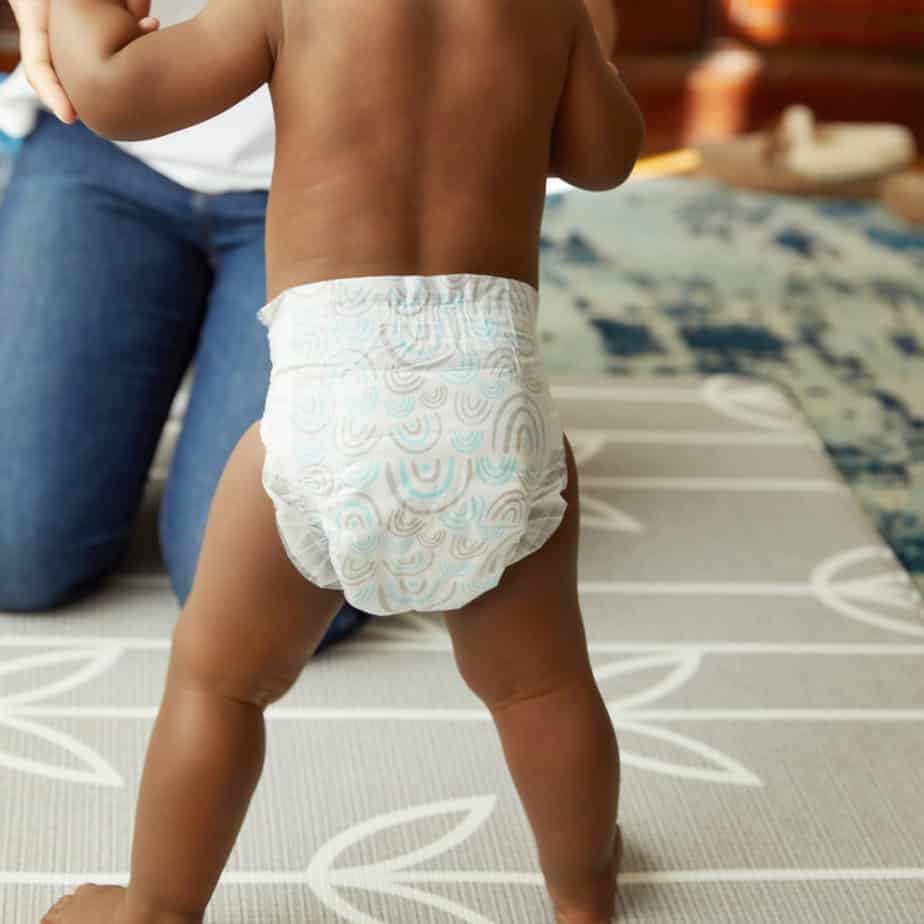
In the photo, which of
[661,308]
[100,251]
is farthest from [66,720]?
[661,308]

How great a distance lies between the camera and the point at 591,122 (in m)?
0.77

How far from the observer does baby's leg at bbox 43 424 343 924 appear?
768 mm

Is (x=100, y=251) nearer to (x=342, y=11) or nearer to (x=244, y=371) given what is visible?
(x=244, y=371)

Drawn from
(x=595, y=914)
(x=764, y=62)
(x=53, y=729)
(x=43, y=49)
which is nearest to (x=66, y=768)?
(x=53, y=729)

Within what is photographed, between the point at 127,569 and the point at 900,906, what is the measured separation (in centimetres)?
75

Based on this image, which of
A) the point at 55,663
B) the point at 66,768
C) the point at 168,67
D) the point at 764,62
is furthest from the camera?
the point at 764,62

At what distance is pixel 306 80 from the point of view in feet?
2.34

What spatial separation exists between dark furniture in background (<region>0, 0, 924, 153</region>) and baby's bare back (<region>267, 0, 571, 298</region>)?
2285 mm

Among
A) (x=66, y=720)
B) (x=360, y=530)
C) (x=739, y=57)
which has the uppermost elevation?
(x=360, y=530)

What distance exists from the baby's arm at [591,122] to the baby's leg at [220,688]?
0.24 meters

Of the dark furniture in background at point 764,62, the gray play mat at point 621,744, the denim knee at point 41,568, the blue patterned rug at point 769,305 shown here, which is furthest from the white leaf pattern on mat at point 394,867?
the dark furniture in background at point 764,62

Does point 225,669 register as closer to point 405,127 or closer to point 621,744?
point 405,127

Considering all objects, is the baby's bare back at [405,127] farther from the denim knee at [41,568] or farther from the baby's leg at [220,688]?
the denim knee at [41,568]

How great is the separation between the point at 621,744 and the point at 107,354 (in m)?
0.58
